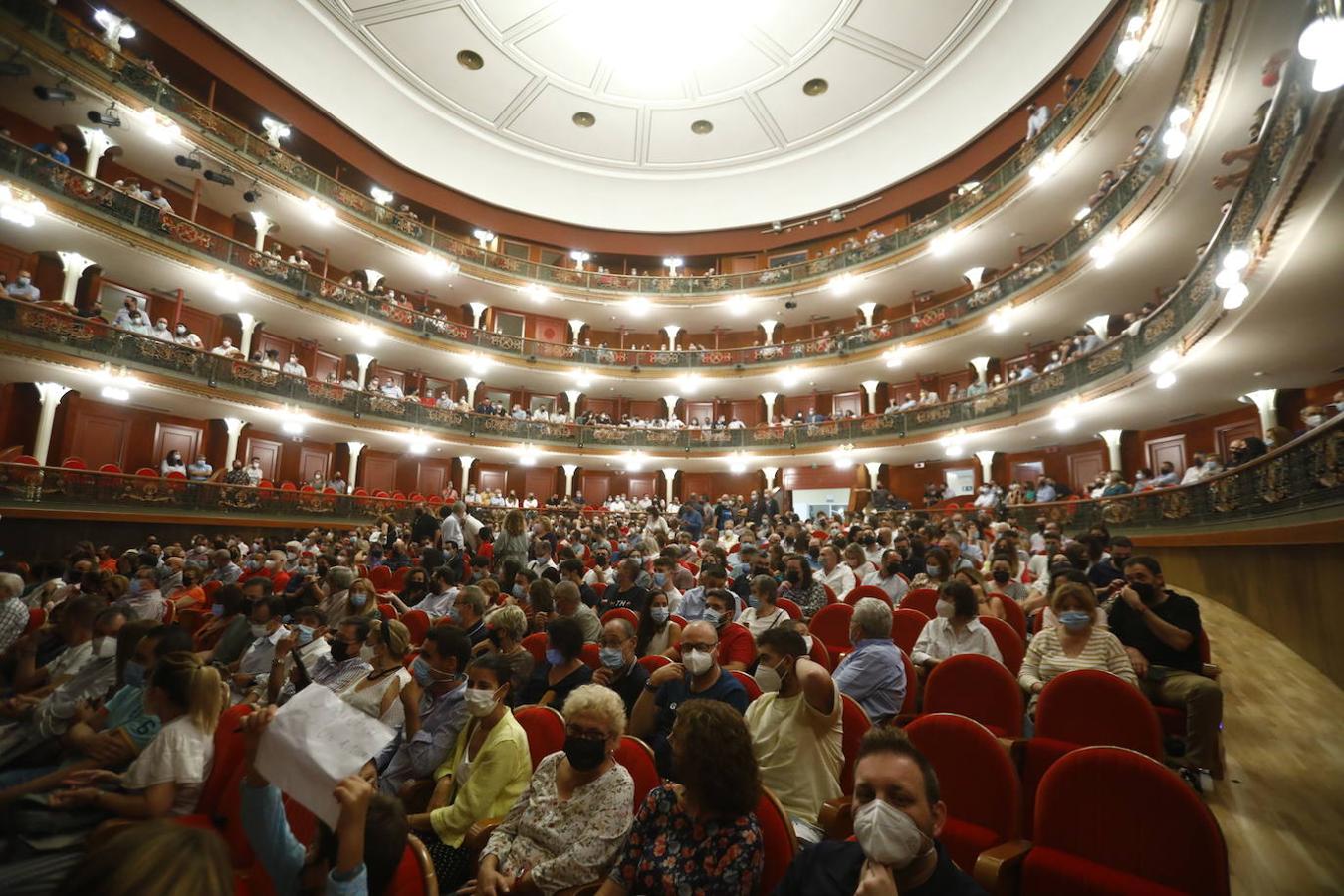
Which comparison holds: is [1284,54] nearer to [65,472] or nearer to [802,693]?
[802,693]

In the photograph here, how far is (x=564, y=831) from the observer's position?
2055mm

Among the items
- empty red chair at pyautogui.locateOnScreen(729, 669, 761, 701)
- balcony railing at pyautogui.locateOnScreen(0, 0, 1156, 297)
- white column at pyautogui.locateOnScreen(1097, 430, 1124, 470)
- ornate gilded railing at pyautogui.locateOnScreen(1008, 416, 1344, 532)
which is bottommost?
empty red chair at pyautogui.locateOnScreen(729, 669, 761, 701)

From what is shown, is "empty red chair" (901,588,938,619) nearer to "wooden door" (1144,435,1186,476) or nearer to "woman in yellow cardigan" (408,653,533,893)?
"woman in yellow cardigan" (408,653,533,893)

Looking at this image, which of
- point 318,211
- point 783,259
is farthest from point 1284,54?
point 318,211

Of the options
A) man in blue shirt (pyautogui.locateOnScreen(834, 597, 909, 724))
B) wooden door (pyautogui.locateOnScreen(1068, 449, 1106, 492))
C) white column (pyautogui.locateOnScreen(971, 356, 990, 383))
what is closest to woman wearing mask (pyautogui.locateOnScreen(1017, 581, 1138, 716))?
man in blue shirt (pyautogui.locateOnScreen(834, 597, 909, 724))

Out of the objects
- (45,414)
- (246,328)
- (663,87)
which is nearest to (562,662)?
(45,414)

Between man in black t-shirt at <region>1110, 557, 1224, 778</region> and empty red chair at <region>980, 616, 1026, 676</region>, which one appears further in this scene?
empty red chair at <region>980, 616, 1026, 676</region>

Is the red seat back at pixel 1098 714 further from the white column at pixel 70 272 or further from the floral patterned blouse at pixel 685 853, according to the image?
the white column at pixel 70 272

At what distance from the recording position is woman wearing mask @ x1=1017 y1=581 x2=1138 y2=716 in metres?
3.34

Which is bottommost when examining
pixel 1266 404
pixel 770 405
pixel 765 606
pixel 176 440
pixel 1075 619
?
pixel 765 606

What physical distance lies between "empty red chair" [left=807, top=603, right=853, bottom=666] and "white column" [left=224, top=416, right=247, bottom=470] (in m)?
15.6

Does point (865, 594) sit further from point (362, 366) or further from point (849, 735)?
point (362, 366)

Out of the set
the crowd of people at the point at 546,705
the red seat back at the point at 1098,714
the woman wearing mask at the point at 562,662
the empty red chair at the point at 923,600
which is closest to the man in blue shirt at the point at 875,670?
the crowd of people at the point at 546,705

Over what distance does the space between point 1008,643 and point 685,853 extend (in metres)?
3.12
